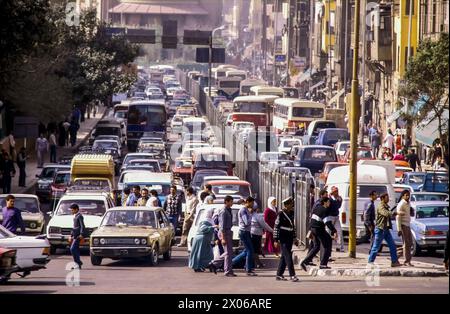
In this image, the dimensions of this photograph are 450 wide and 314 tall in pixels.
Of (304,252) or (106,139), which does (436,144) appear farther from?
(304,252)

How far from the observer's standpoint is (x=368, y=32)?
299 feet

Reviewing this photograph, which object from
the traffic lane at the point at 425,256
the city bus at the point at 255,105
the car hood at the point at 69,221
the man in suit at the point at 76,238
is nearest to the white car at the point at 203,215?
the man in suit at the point at 76,238

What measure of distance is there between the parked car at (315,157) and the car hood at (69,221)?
2077 cm

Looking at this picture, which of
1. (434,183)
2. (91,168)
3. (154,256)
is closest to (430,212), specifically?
(154,256)

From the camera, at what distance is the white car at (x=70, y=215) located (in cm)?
3300

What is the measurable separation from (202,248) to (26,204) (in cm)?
1051

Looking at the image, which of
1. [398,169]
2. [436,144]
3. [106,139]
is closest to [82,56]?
[106,139]

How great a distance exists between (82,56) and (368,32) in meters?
19.1

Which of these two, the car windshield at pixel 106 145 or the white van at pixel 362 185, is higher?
the white van at pixel 362 185

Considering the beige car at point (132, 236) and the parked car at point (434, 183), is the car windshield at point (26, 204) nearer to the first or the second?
the beige car at point (132, 236)

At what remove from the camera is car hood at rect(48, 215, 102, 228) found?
33219 millimetres

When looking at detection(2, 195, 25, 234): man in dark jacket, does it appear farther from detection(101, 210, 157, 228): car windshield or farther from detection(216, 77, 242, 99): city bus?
detection(216, 77, 242, 99): city bus

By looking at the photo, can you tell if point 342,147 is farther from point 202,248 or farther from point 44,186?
point 202,248
